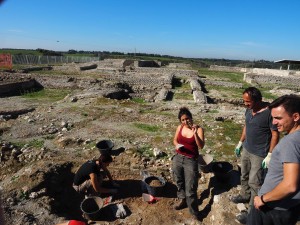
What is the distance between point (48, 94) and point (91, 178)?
12781 millimetres

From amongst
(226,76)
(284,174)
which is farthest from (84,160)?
(226,76)

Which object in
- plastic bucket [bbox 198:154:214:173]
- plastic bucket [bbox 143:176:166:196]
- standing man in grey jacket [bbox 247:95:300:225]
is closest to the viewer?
standing man in grey jacket [bbox 247:95:300:225]

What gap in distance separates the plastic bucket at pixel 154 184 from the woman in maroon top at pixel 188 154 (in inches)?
35.3

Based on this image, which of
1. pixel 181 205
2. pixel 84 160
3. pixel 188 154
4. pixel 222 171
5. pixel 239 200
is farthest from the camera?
pixel 84 160

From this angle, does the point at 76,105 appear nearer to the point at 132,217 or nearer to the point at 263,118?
the point at 132,217

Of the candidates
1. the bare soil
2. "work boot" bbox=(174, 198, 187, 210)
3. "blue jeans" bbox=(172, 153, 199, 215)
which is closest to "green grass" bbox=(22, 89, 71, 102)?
the bare soil

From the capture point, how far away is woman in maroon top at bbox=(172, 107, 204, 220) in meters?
4.33

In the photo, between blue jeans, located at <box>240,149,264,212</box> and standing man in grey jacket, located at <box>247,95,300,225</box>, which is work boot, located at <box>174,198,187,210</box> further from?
standing man in grey jacket, located at <box>247,95,300,225</box>

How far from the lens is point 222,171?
18.3 feet

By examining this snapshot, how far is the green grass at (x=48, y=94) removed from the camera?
15.3m

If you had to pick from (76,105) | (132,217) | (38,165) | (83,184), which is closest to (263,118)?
(132,217)

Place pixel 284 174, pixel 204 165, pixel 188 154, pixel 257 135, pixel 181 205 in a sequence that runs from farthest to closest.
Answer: pixel 204 165 < pixel 181 205 < pixel 188 154 < pixel 257 135 < pixel 284 174

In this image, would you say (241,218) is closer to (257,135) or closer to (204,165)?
(257,135)

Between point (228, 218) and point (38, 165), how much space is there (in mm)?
4134
